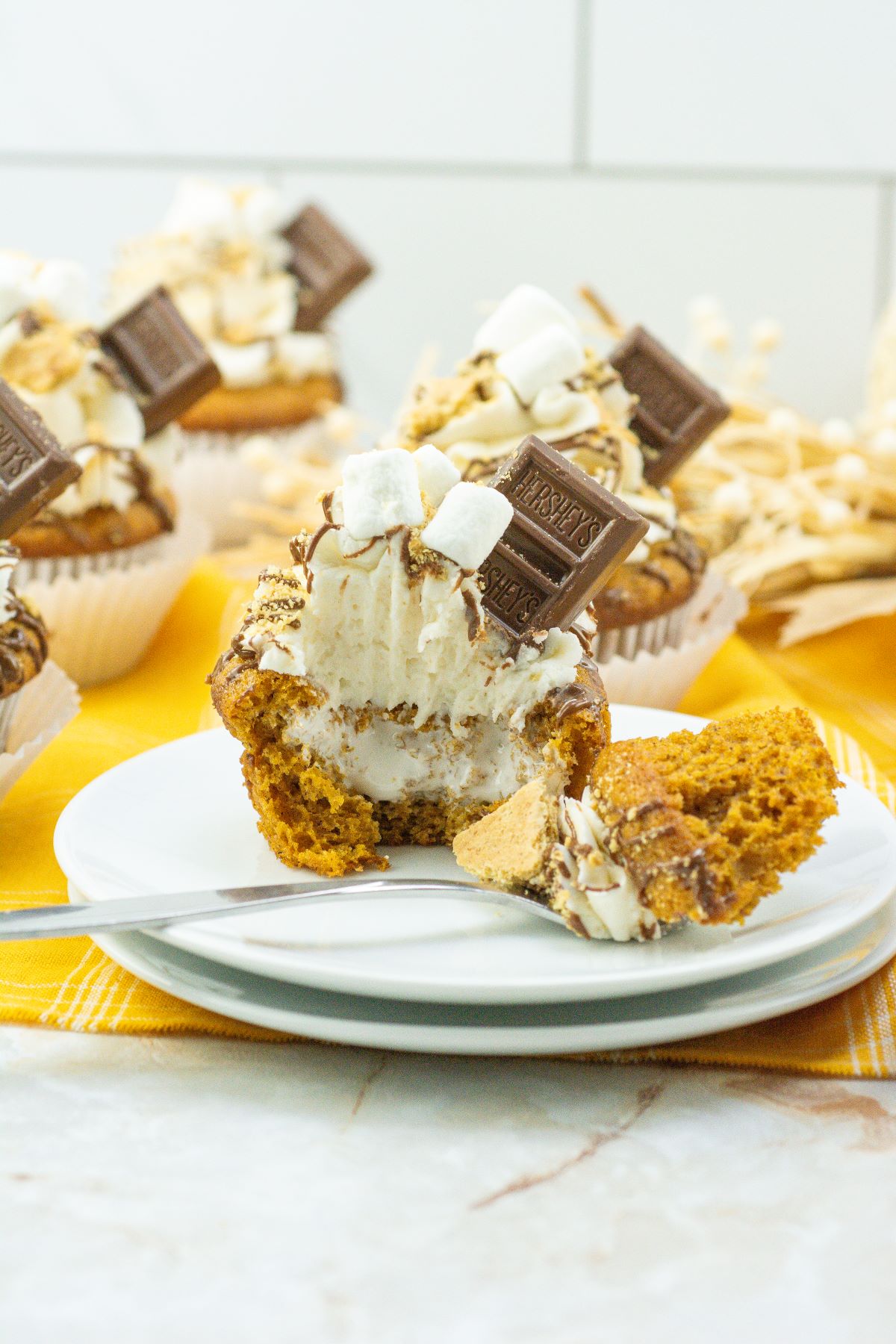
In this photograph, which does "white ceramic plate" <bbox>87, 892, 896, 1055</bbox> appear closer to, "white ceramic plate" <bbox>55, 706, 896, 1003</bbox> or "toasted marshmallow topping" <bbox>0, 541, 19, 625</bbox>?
"white ceramic plate" <bbox>55, 706, 896, 1003</bbox>

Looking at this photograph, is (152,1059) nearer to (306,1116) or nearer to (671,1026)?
(306,1116)

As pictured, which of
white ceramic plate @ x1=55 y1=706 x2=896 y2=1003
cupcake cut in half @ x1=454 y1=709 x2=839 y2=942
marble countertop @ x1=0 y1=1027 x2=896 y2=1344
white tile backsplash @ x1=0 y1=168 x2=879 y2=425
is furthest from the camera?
white tile backsplash @ x1=0 y1=168 x2=879 y2=425

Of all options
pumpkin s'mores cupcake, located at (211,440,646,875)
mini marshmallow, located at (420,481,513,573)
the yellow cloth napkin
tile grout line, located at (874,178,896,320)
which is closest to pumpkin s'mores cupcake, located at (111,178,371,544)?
the yellow cloth napkin

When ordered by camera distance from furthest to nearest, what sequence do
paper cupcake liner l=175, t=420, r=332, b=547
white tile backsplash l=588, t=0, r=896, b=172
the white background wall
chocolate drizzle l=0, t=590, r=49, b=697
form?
1. the white background wall
2. white tile backsplash l=588, t=0, r=896, b=172
3. paper cupcake liner l=175, t=420, r=332, b=547
4. chocolate drizzle l=0, t=590, r=49, b=697

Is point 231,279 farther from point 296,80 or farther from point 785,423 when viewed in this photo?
point 785,423

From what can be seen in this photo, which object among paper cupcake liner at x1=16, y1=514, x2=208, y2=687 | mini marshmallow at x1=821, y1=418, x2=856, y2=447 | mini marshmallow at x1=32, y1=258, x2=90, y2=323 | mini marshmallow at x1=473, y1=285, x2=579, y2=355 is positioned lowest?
paper cupcake liner at x1=16, y1=514, x2=208, y2=687

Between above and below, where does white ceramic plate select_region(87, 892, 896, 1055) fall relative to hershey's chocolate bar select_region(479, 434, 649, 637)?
below

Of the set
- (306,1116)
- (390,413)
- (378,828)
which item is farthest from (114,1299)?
(390,413)
